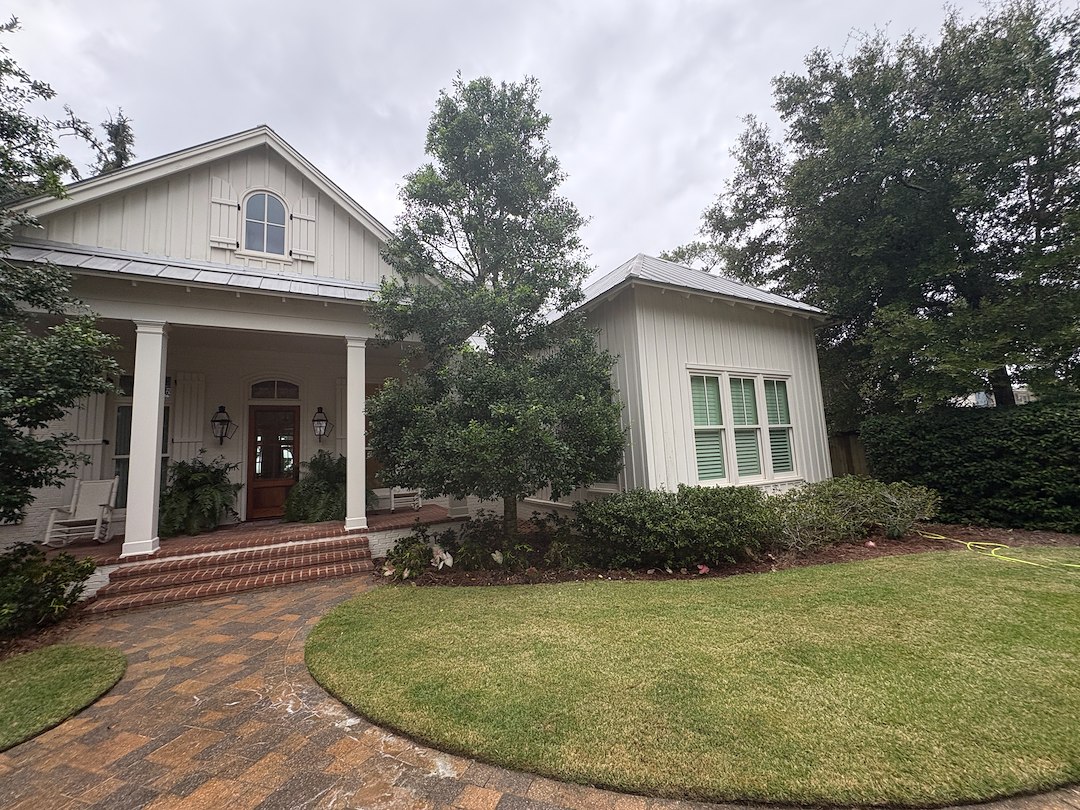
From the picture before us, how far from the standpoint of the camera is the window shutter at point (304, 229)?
773 cm

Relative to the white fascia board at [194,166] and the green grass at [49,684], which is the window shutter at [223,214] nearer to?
the white fascia board at [194,166]

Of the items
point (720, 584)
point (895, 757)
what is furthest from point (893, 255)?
point (895, 757)

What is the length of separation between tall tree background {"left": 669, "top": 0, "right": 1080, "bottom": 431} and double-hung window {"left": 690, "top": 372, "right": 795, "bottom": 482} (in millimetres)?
2426

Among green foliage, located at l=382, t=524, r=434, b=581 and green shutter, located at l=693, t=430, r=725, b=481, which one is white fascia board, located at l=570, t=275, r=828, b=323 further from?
green foliage, located at l=382, t=524, r=434, b=581

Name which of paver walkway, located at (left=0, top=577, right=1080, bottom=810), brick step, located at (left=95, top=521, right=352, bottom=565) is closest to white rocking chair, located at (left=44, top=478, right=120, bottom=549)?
brick step, located at (left=95, top=521, right=352, bottom=565)

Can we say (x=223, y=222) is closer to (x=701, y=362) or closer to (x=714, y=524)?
(x=701, y=362)

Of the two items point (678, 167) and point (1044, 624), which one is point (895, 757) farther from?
point (678, 167)

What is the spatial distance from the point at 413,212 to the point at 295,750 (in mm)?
6061

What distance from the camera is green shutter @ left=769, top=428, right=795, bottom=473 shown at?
7.66 metres

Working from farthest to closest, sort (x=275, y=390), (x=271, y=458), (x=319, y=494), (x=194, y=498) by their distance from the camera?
(x=275, y=390) < (x=271, y=458) < (x=319, y=494) < (x=194, y=498)

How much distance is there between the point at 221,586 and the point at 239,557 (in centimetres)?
67

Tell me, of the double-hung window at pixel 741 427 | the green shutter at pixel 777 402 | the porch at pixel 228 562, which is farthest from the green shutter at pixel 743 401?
the porch at pixel 228 562

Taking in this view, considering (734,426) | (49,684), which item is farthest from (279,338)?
(734,426)

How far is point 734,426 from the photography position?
23.7ft
